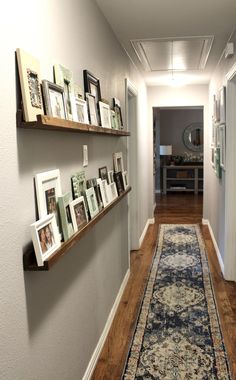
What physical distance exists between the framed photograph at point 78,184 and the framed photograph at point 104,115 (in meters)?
0.44

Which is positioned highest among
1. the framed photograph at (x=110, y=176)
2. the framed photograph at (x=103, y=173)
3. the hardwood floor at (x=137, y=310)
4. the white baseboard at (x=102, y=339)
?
the framed photograph at (x=103, y=173)

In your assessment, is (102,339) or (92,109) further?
(102,339)

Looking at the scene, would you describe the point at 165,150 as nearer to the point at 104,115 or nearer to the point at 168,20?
the point at 168,20

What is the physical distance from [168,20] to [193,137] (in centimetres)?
Answer: 736

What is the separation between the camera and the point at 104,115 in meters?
2.50

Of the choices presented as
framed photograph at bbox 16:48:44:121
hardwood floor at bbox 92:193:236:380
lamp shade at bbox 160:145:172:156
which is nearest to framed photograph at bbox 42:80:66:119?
framed photograph at bbox 16:48:44:121

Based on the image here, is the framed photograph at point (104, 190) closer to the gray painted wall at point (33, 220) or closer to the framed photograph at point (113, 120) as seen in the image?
the gray painted wall at point (33, 220)

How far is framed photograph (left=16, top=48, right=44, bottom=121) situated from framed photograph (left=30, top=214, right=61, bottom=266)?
0.38 metres

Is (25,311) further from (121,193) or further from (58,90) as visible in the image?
(121,193)

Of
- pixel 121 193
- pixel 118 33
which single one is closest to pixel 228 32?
pixel 118 33

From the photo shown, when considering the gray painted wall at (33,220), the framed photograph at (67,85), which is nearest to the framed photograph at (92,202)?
the gray painted wall at (33,220)

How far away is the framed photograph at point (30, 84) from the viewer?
1.30m

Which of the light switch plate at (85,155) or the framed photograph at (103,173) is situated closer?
the light switch plate at (85,155)

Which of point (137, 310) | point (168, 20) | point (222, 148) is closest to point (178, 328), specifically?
point (137, 310)
